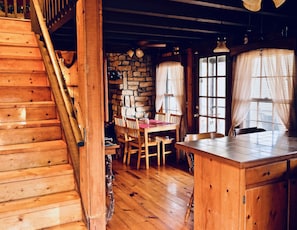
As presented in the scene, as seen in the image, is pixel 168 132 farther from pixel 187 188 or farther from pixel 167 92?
pixel 187 188

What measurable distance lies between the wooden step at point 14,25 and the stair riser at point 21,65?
683 millimetres

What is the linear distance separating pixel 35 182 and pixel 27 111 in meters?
0.85

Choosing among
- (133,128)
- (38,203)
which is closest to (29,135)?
(38,203)

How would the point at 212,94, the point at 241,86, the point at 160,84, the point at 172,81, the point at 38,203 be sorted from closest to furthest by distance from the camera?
1. the point at 38,203
2. the point at 241,86
3. the point at 212,94
4. the point at 172,81
5. the point at 160,84

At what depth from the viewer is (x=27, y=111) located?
2994 mm

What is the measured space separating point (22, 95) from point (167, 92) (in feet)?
13.5

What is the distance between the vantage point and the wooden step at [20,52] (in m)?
3.50

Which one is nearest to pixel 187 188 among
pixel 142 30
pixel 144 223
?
pixel 144 223

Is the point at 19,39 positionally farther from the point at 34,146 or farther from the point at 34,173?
the point at 34,173

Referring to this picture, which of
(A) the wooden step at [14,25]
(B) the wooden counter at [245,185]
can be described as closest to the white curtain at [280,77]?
(B) the wooden counter at [245,185]

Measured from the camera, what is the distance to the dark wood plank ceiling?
3455mm

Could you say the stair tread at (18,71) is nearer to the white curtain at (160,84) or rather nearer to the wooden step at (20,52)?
the wooden step at (20,52)

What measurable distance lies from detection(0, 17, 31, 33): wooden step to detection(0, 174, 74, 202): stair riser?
2.31 metres

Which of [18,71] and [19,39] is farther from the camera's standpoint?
[19,39]
